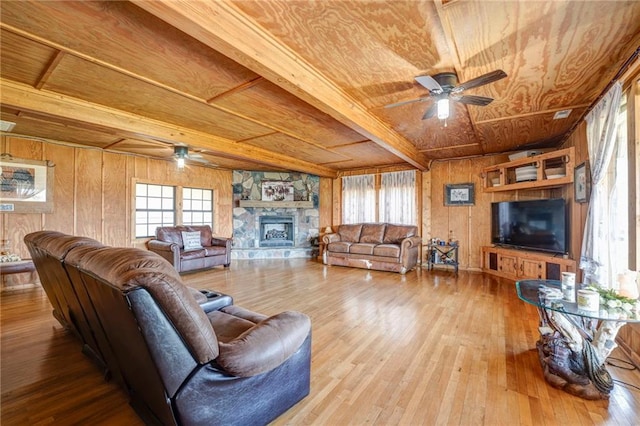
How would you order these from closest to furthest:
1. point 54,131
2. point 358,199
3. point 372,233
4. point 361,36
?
point 361,36, point 54,131, point 372,233, point 358,199

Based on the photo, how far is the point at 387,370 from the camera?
83.0 inches

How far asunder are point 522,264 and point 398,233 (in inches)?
92.5

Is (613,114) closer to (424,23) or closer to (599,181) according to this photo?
(599,181)

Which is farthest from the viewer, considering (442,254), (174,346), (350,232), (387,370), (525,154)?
(350,232)

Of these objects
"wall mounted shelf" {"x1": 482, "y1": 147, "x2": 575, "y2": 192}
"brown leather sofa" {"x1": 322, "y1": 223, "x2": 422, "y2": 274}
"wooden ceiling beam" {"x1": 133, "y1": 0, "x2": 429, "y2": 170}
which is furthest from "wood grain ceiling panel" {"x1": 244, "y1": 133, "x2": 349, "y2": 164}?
"wall mounted shelf" {"x1": 482, "y1": 147, "x2": 575, "y2": 192}

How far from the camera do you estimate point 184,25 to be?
1.58 m

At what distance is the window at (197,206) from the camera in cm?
645

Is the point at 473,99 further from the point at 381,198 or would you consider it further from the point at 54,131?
the point at 54,131

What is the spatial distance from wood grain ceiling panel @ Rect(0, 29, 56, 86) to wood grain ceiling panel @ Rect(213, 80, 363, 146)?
1.37 metres

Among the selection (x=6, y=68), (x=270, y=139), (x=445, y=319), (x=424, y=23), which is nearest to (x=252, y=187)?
(x=270, y=139)

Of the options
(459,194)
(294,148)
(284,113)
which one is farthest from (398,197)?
(284,113)

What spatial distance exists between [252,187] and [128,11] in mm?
5688

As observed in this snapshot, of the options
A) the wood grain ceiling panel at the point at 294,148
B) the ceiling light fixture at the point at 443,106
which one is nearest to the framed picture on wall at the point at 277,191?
the wood grain ceiling panel at the point at 294,148

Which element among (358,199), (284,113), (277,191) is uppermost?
(284,113)
